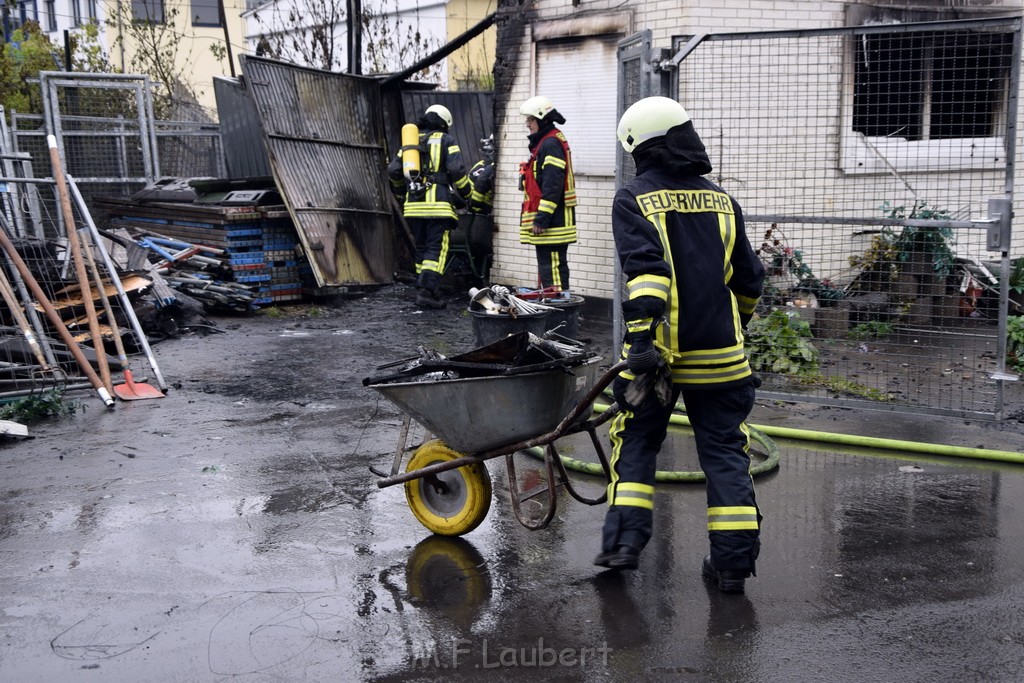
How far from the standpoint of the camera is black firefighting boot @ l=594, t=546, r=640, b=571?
4141 mm

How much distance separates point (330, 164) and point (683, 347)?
8.80 meters

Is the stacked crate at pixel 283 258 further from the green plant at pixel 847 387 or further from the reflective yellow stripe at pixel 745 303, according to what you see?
the reflective yellow stripe at pixel 745 303

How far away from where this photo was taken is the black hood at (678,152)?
418 cm

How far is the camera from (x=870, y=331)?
27.7ft

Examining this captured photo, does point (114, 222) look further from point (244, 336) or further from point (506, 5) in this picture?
point (506, 5)

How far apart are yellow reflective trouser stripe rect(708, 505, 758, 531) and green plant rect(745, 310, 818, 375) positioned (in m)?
3.86

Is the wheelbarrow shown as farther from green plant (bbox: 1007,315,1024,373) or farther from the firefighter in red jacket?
green plant (bbox: 1007,315,1024,373)

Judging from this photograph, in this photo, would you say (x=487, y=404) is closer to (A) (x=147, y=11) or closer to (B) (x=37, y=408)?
(B) (x=37, y=408)

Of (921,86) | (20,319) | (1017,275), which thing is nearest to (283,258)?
(20,319)

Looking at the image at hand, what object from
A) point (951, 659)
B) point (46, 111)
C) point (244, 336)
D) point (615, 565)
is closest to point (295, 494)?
point (615, 565)

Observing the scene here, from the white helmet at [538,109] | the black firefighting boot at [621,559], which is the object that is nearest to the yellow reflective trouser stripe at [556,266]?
the white helmet at [538,109]

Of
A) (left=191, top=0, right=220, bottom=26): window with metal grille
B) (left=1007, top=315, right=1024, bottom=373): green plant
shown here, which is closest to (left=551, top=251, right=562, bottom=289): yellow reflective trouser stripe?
(left=1007, top=315, right=1024, bottom=373): green plant

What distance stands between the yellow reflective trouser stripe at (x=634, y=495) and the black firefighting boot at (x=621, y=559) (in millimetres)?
181

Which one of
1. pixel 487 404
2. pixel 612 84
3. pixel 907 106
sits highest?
pixel 612 84
